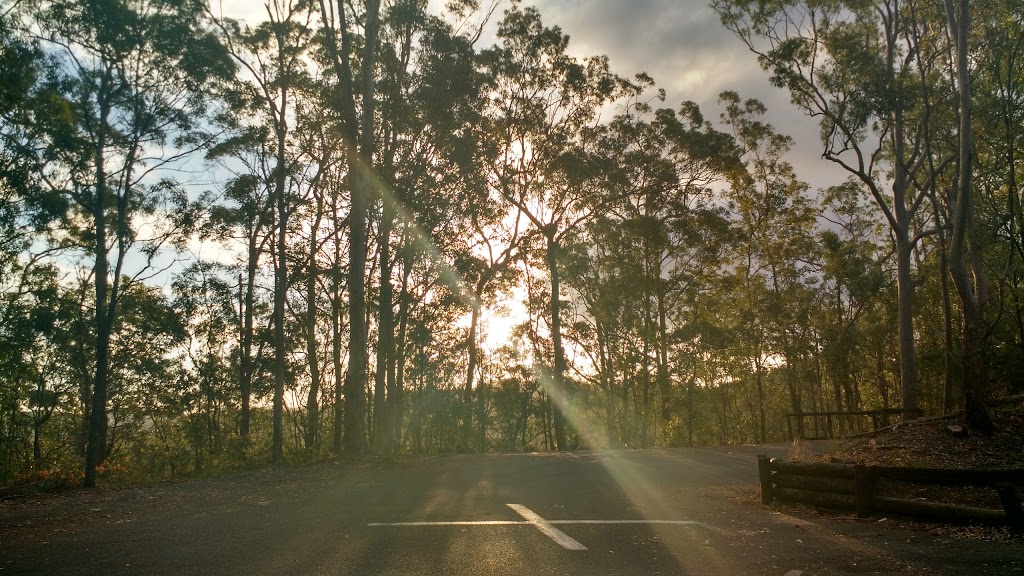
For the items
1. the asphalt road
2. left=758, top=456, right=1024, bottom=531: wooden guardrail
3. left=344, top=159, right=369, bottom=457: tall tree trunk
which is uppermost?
left=344, top=159, right=369, bottom=457: tall tree trunk

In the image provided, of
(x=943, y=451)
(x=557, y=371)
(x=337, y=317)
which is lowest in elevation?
(x=943, y=451)

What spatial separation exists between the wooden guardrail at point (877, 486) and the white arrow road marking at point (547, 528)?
3.82 meters

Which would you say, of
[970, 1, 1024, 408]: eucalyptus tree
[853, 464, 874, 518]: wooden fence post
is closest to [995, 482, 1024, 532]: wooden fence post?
[853, 464, 874, 518]: wooden fence post

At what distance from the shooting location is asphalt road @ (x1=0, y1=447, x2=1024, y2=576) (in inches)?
258

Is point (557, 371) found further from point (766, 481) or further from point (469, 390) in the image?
point (766, 481)

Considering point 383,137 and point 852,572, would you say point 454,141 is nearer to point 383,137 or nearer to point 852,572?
point 383,137

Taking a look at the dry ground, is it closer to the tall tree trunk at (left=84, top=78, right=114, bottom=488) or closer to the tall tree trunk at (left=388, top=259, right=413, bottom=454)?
the tall tree trunk at (left=84, top=78, right=114, bottom=488)

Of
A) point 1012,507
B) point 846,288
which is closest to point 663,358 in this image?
point 846,288

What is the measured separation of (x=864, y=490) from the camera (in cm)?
891

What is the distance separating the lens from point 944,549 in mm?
7066

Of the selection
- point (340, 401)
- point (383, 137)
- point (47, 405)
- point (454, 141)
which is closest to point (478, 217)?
point (454, 141)

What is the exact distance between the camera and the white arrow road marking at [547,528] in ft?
24.1

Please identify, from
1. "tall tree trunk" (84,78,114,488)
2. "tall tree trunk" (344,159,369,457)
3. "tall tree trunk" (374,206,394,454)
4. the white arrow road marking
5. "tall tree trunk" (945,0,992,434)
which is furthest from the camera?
"tall tree trunk" (374,206,394,454)

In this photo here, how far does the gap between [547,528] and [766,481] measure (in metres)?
4.13
